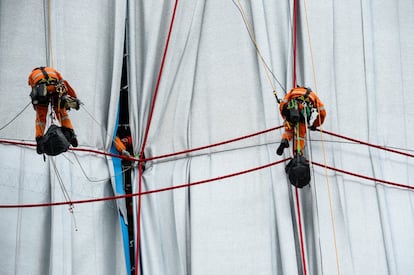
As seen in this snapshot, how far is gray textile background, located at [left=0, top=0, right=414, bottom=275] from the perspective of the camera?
211 inches

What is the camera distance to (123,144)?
6.06 m

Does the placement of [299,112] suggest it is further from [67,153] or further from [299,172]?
[67,153]

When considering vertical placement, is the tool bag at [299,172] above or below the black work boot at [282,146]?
below

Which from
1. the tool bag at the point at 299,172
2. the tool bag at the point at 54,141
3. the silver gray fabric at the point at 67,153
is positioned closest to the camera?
the tool bag at the point at 54,141

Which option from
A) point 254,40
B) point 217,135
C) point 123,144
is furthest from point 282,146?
point 123,144

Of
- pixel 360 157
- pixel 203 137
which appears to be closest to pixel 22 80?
pixel 203 137

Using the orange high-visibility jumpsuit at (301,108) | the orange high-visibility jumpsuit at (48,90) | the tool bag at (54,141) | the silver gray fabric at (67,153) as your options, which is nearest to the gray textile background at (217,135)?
the silver gray fabric at (67,153)

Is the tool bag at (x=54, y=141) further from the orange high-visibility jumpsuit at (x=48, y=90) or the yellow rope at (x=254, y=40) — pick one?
the yellow rope at (x=254, y=40)

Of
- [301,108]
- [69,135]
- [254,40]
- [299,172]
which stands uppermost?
[254,40]

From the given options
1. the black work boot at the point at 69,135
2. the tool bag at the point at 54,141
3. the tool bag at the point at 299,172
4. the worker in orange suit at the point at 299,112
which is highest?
the worker in orange suit at the point at 299,112

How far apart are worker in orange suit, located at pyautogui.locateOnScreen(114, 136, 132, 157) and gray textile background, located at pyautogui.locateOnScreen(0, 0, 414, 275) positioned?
110 millimetres

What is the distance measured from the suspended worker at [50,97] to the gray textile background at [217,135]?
0.80 meters

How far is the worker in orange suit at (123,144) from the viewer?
5.96 metres

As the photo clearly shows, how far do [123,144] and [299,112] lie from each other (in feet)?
5.39
